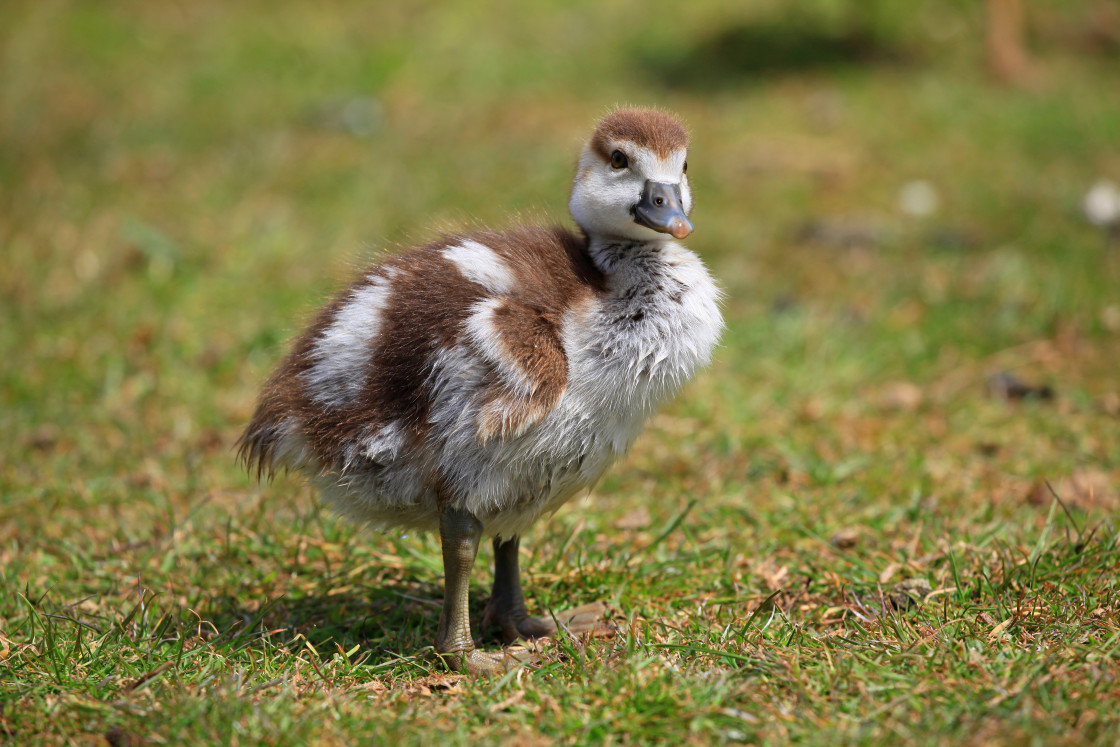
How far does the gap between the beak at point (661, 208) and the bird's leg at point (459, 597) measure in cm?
106

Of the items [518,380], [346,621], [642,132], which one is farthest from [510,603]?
[642,132]

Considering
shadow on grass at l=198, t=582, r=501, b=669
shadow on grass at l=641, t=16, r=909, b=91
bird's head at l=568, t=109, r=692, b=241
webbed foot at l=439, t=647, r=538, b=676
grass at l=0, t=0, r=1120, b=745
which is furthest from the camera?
shadow on grass at l=641, t=16, r=909, b=91

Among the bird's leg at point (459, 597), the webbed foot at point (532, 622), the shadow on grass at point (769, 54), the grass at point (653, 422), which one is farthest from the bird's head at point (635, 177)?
the shadow on grass at point (769, 54)

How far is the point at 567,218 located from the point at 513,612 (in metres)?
4.25

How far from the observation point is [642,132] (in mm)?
3373

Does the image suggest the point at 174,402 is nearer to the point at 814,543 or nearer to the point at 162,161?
the point at 814,543

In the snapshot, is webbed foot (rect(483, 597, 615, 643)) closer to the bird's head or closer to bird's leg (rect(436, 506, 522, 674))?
bird's leg (rect(436, 506, 522, 674))

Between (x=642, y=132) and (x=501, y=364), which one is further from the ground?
(x=642, y=132)

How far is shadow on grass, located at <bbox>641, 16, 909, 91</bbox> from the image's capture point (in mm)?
11625

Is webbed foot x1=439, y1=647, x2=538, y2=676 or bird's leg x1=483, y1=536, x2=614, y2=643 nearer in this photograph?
webbed foot x1=439, y1=647, x2=538, y2=676

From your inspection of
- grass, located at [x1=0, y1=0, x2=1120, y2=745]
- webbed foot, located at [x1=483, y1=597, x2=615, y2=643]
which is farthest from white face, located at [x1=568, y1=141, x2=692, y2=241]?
webbed foot, located at [x1=483, y1=597, x2=615, y2=643]

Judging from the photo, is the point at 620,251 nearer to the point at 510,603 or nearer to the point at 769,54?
the point at 510,603

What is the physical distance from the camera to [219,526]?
4.32 m

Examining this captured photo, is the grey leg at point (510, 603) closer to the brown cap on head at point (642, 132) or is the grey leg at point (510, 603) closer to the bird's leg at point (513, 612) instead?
the bird's leg at point (513, 612)
